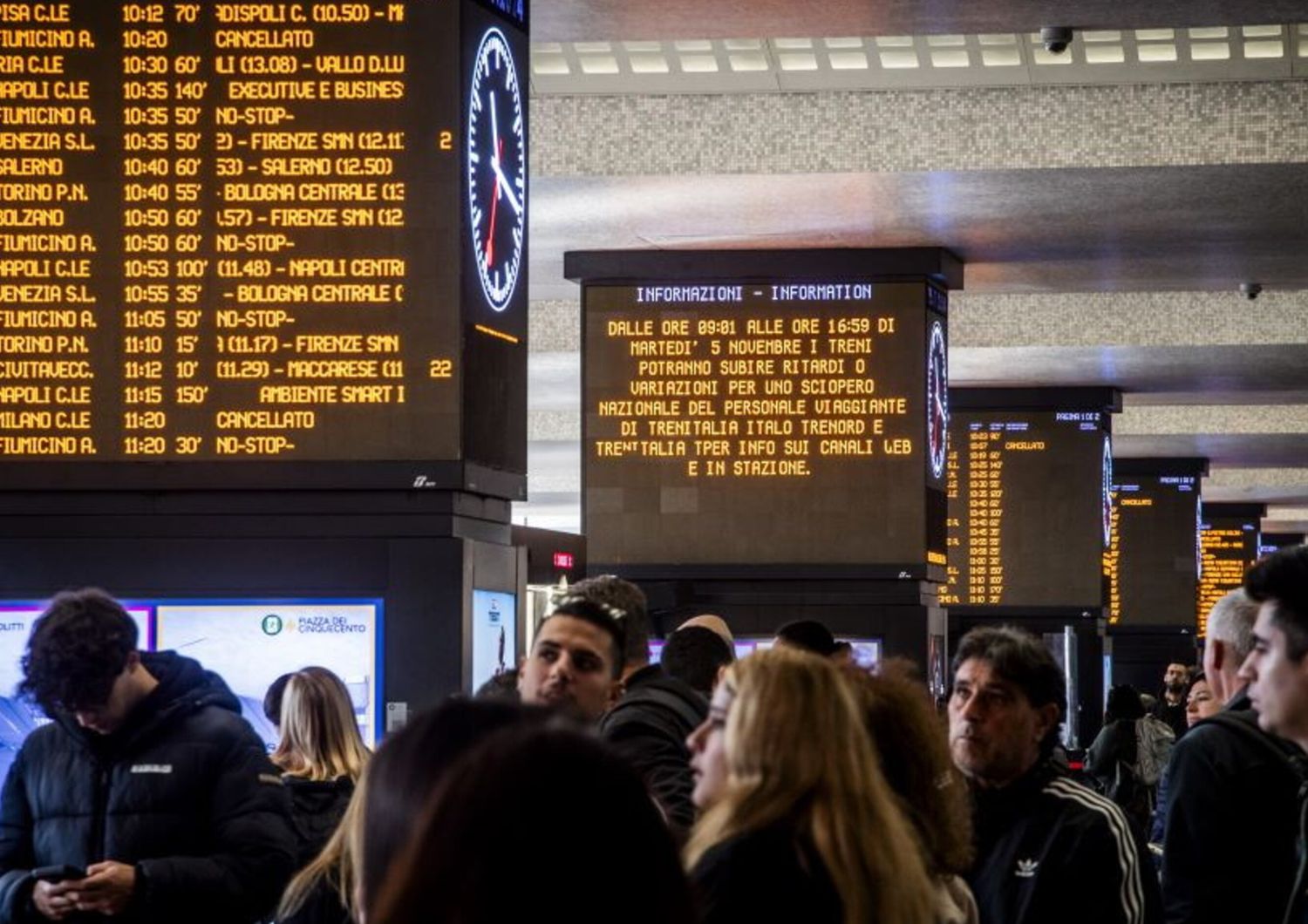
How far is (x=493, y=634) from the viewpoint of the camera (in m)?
10.1

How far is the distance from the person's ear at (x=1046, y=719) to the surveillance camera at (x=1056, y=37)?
928 cm

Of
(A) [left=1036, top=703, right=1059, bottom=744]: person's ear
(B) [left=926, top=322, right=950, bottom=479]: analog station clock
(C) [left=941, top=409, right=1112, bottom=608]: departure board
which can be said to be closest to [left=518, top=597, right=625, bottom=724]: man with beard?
(A) [left=1036, top=703, right=1059, bottom=744]: person's ear

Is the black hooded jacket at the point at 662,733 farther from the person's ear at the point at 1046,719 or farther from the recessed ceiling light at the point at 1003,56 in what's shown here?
the recessed ceiling light at the point at 1003,56

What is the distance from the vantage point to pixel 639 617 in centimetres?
638

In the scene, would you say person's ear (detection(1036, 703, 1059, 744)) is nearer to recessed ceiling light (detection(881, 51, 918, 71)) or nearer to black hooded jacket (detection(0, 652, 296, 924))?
black hooded jacket (detection(0, 652, 296, 924))

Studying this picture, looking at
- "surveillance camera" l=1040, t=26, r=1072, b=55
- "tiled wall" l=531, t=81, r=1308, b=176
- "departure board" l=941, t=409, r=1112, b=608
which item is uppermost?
"surveillance camera" l=1040, t=26, r=1072, b=55

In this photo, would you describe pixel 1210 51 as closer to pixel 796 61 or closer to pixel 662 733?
pixel 796 61

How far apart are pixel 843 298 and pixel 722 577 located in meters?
2.30

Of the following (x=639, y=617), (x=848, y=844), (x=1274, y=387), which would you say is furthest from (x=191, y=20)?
(x=1274, y=387)

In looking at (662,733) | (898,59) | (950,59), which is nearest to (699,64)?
(898,59)

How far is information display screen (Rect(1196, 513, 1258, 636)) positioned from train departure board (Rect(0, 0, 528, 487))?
3461 centimetres

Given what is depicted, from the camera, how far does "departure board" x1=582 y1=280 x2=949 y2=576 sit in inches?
703

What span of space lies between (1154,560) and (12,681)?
26.5m

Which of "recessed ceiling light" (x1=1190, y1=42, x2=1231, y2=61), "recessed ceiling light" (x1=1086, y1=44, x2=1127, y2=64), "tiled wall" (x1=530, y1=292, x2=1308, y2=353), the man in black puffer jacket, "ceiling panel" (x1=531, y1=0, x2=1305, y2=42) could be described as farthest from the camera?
"tiled wall" (x1=530, y1=292, x2=1308, y2=353)
